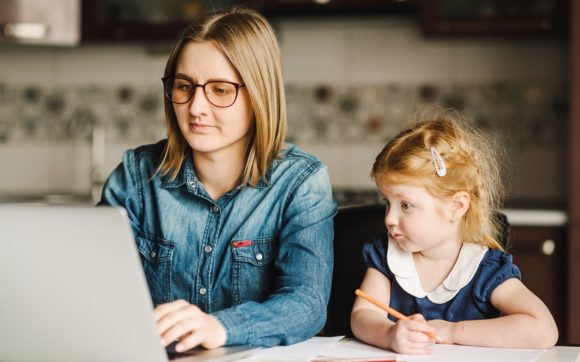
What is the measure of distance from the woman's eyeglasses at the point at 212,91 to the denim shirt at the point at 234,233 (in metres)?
0.15

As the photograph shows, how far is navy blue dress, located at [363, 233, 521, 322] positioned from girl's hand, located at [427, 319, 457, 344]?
108mm

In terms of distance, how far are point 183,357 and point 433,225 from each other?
0.49 m

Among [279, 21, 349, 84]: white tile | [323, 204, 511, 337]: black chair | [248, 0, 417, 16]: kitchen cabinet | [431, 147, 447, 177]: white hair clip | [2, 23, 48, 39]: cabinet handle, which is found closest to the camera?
[431, 147, 447, 177]: white hair clip

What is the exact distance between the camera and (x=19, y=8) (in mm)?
3340

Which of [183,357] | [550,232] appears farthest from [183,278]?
[550,232]

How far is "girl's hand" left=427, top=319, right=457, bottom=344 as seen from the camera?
1.25 meters

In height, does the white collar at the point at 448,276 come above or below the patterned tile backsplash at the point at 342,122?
below

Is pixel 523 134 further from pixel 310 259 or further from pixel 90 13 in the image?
pixel 310 259

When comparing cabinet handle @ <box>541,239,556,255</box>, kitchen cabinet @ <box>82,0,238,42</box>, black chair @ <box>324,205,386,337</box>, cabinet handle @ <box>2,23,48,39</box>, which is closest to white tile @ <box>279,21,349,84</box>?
kitchen cabinet @ <box>82,0,238,42</box>

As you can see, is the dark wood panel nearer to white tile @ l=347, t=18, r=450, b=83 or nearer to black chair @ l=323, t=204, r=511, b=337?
white tile @ l=347, t=18, r=450, b=83

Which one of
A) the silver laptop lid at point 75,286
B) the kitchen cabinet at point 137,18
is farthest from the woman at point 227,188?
the kitchen cabinet at point 137,18

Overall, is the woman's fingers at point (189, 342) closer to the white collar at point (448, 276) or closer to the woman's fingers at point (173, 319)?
the woman's fingers at point (173, 319)

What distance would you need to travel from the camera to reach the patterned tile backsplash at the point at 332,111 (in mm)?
3252

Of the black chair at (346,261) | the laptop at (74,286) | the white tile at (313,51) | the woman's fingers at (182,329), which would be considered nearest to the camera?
the laptop at (74,286)
